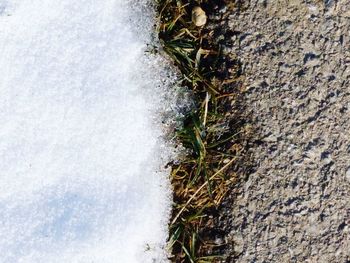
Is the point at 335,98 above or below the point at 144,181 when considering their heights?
below

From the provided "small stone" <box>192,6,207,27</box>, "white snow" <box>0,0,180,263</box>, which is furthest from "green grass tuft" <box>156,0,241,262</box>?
"white snow" <box>0,0,180,263</box>

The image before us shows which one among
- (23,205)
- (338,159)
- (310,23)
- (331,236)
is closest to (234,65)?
(310,23)

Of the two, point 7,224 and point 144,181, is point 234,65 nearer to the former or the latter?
point 144,181

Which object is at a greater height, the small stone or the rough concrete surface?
the small stone

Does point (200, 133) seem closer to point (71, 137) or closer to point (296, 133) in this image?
point (296, 133)

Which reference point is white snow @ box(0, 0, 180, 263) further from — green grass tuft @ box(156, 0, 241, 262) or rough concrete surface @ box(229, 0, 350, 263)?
rough concrete surface @ box(229, 0, 350, 263)

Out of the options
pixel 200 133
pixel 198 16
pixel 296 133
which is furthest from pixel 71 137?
pixel 296 133
